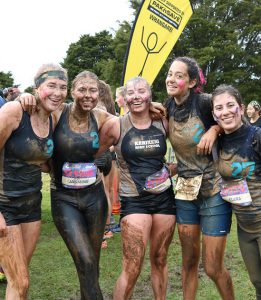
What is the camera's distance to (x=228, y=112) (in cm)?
285

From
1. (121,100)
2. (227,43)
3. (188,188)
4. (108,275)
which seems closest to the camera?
(188,188)

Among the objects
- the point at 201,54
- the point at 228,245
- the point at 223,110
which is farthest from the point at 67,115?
the point at 201,54

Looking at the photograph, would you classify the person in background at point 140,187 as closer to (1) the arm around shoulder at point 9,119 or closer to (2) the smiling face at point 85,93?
(2) the smiling face at point 85,93

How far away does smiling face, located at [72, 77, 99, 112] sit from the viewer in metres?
3.04

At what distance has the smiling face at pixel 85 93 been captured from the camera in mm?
3041

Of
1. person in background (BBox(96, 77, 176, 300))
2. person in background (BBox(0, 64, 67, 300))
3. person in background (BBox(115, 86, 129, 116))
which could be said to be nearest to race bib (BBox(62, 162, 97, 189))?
person in background (BBox(0, 64, 67, 300))

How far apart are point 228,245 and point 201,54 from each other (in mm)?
23269

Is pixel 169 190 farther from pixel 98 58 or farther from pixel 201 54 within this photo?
pixel 98 58

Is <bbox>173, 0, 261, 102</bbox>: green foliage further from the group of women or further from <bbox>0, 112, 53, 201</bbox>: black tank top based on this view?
<bbox>0, 112, 53, 201</bbox>: black tank top

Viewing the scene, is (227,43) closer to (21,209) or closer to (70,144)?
(70,144)

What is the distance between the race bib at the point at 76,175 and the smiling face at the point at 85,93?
1.47ft

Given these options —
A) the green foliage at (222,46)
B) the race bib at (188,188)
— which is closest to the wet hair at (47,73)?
the race bib at (188,188)

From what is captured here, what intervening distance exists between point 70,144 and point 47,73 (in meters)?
0.56

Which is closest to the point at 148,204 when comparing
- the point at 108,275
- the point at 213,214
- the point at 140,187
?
the point at 140,187
